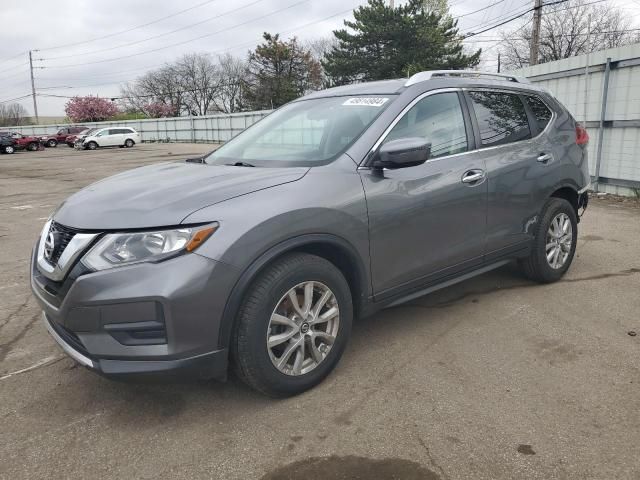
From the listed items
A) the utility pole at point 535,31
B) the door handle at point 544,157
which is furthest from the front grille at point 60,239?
the utility pole at point 535,31

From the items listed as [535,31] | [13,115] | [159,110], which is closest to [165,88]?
[159,110]

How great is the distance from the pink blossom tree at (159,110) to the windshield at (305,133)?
7357 cm

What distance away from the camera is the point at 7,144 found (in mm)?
35281

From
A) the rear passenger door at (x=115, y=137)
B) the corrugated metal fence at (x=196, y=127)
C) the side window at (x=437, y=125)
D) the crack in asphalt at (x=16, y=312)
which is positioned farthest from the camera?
the rear passenger door at (x=115, y=137)

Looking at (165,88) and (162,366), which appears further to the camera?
(165,88)

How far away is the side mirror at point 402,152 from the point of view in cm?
303

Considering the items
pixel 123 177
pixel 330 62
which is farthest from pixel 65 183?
pixel 330 62

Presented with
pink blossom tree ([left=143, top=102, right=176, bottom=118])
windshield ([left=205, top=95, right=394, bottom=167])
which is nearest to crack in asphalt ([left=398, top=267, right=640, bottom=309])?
windshield ([left=205, top=95, right=394, bottom=167])

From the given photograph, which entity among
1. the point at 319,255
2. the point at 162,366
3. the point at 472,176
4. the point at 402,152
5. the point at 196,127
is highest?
the point at 196,127

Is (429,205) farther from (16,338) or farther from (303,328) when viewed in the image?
(16,338)

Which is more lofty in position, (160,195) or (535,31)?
(535,31)

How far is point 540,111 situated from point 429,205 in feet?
6.24

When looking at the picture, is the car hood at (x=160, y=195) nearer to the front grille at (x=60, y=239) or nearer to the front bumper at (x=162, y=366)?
the front grille at (x=60, y=239)

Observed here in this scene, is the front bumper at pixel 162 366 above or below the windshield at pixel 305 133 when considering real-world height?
below
